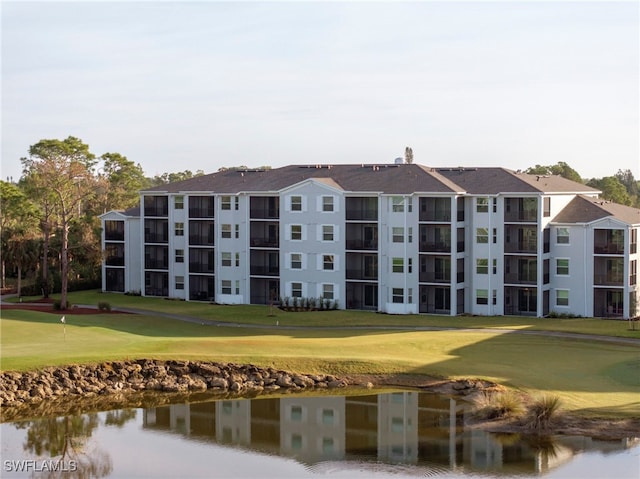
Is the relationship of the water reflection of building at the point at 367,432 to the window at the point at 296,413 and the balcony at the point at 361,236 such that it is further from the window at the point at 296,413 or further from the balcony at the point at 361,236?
the balcony at the point at 361,236

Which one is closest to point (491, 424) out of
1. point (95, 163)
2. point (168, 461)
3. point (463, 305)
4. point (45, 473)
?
point (168, 461)

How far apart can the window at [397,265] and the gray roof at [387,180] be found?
16.7 feet

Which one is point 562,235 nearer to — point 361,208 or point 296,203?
point 361,208

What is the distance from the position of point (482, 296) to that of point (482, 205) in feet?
22.3

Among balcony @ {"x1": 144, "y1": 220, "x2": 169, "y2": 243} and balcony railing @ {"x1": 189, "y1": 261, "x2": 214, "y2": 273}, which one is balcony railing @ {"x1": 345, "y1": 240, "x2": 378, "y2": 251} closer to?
balcony railing @ {"x1": 189, "y1": 261, "x2": 214, "y2": 273}

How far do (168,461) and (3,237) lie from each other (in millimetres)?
56042

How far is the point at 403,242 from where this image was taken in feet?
246

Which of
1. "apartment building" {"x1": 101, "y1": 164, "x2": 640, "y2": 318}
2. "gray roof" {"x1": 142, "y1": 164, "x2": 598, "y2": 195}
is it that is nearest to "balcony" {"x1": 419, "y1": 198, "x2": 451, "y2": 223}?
"apartment building" {"x1": 101, "y1": 164, "x2": 640, "y2": 318}

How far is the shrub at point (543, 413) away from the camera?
41438mm

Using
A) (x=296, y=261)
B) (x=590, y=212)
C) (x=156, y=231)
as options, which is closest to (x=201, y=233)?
(x=156, y=231)

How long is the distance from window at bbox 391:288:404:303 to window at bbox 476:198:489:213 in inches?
329

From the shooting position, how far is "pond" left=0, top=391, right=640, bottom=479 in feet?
121

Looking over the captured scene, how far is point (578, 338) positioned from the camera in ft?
199

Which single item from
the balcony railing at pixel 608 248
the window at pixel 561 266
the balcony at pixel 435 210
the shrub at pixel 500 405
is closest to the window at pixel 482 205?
the balcony at pixel 435 210
